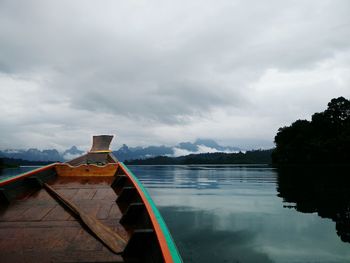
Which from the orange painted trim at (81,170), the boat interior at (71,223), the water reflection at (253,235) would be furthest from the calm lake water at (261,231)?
the boat interior at (71,223)

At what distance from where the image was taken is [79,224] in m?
5.50

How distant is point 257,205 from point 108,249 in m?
19.5

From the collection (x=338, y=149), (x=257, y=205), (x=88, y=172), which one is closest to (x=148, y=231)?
(x=88, y=172)

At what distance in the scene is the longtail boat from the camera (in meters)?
4.00

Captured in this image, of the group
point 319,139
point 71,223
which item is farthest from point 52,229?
point 319,139

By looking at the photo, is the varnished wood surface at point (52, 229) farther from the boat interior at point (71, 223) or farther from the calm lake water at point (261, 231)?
the calm lake water at point (261, 231)

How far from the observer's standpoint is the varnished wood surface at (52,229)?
408cm

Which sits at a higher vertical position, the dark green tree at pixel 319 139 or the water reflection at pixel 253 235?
the dark green tree at pixel 319 139

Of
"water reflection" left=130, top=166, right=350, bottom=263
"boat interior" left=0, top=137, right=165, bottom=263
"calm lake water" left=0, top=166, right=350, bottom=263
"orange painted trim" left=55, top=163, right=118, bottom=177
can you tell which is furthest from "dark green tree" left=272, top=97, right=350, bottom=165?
"boat interior" left=0, top=137, right=165, bottom=263

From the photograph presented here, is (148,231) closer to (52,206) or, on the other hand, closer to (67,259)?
(67,259)

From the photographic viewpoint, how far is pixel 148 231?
4023 millimetres

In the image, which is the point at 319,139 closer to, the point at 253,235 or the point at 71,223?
the point at 253,235

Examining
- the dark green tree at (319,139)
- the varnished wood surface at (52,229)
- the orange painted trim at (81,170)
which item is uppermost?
the dark green tree at (319,139)

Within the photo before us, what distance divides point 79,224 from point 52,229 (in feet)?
1.59
